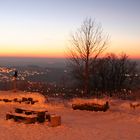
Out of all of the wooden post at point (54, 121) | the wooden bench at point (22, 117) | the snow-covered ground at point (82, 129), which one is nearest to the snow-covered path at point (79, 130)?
the snow-covered ground at point (82, 129)

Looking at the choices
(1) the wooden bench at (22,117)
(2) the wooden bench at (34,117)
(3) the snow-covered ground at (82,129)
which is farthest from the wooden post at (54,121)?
(1) the wooden bench at (22,117)

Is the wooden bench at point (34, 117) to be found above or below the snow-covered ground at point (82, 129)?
above

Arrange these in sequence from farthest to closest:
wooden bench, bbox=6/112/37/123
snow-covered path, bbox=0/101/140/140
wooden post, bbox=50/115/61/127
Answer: wooden bench, bbox=6/112/37/123, wooden post, bbox=50/115/61/127, snow-covered path, bbox=0/101/140/140

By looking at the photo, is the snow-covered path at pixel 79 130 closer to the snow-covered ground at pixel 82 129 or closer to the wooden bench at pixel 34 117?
the snow-covered ground at pixel 82 129

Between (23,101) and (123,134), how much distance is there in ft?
35.9

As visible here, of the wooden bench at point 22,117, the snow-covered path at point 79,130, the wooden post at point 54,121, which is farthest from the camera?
the wooden bench at point 22,117

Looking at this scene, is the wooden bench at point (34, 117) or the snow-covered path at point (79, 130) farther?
the wooden bench at point (34, 117)

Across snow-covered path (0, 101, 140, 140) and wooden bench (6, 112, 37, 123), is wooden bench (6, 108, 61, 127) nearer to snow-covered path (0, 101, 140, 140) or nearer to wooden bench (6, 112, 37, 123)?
wooden bench (6, 112, 37, 123)

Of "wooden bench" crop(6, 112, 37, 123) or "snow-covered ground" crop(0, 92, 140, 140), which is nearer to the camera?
"snow-covered ground" crop(0, 92, 140, 140)

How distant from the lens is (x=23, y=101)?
2397 centimetres

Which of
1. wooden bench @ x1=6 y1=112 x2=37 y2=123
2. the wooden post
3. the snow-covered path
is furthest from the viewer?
wooden bench @ x1=6 y1=112 x2=37 y2=123

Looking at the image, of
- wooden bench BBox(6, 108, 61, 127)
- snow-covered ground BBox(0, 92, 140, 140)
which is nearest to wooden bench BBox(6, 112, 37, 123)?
wooden bench BBox(6, 108, 61, 127)

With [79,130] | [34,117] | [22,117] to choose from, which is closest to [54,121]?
[34,117]

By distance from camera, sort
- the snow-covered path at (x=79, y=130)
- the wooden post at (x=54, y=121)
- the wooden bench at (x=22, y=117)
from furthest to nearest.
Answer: the wooden bench at (x=22, y=117) < the wooden post at (x=54, y=121) < the snow-covered path at (x=79, y=130)
